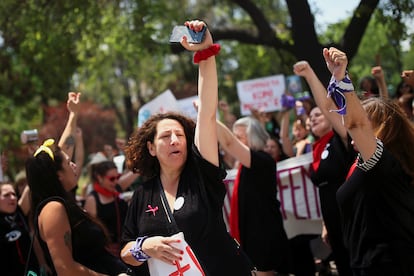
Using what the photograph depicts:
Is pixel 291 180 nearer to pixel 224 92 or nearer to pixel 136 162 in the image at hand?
pixel 136 162

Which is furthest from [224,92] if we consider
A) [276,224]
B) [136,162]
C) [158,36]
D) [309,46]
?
[136,162]

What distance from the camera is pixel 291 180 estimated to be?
7.08 m

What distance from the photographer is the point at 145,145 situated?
12.3ft

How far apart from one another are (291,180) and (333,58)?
3.83 meters

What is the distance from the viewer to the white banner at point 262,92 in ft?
36.8

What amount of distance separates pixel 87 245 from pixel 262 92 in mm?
7776

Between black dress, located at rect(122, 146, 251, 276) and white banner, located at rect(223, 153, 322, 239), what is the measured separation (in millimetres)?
3709

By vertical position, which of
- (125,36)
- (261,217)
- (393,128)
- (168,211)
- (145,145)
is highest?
(125,36)

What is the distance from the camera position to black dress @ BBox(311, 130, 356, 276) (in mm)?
5160

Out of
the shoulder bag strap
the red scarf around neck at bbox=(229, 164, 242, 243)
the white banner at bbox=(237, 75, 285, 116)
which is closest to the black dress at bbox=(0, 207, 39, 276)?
the red scarf around neck at bbox=(229, 164, 242, 243)

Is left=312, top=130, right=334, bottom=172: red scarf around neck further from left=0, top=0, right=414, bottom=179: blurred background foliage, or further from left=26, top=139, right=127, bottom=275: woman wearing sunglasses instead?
left=26, top=139, right=127, bottom=275: woman wearing sunglasses

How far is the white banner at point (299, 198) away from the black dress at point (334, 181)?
1270mm

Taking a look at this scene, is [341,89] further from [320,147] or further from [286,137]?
[286,137]

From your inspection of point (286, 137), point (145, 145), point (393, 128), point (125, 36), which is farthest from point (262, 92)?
point (145, 145)
